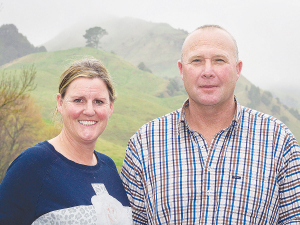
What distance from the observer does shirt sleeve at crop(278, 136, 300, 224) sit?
322 centimetres

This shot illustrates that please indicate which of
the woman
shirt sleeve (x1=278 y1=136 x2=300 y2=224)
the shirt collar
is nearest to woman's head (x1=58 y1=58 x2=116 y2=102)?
the woman

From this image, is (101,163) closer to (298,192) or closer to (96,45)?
(298,192)

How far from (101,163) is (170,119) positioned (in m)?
1.01

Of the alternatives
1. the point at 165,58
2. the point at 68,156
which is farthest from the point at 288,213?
the point at 165,58

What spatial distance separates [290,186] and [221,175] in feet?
2.37

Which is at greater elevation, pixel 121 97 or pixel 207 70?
pixel 121 97

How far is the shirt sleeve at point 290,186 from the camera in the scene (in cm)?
322

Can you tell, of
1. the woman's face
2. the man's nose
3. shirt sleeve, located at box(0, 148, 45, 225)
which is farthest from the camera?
the man's nose

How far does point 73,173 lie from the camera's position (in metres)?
3.00

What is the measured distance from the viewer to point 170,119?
12.6 feet

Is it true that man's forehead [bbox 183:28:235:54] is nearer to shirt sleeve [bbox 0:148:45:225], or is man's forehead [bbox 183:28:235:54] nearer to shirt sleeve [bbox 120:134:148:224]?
shirt sleeve [bbox 120:134:148:224]

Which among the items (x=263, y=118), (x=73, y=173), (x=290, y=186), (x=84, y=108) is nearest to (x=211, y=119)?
(x=263, y=118)

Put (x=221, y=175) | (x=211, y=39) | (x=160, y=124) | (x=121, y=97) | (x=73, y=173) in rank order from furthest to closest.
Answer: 1. (x=121, y=97)
2. (x=160, y=124)
3. (x=211, y=39)
4. (x=221, y=175)
5. (x=73, y=173)

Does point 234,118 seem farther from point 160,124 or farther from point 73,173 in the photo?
point 73,173
